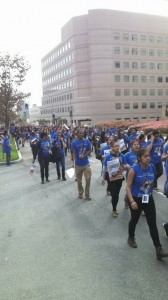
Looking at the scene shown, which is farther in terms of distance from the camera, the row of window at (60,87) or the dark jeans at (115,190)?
the row of window at (60,87)

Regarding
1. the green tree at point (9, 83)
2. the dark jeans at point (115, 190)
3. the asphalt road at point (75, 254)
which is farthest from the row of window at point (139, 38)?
the dark jeans at point (115, 190)

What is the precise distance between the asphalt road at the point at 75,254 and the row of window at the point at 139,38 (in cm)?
7404

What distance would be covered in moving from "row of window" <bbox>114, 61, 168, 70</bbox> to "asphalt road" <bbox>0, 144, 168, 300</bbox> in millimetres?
72876

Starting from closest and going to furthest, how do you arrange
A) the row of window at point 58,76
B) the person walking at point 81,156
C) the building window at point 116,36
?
the person walking at point 81,156 → the building window at point 116,36 → the row of window at point 58,76

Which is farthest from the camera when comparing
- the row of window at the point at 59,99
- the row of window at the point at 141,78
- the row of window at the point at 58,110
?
the row of window at the point at 58,110

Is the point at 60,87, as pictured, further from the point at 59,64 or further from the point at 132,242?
the point at 132,242

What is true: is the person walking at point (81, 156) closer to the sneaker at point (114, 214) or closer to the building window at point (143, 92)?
the sneaker at point (114, 214)

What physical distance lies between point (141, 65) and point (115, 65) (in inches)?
310

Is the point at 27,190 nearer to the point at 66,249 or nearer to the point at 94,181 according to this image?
the point at 94,181

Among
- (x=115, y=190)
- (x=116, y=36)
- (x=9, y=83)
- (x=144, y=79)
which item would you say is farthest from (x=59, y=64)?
(x=115, y=190)

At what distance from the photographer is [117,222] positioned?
259 inches

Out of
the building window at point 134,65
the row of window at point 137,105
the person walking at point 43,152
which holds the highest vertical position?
the building window at point 134,65

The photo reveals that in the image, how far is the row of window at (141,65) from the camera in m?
77.5

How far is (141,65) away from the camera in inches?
3155
